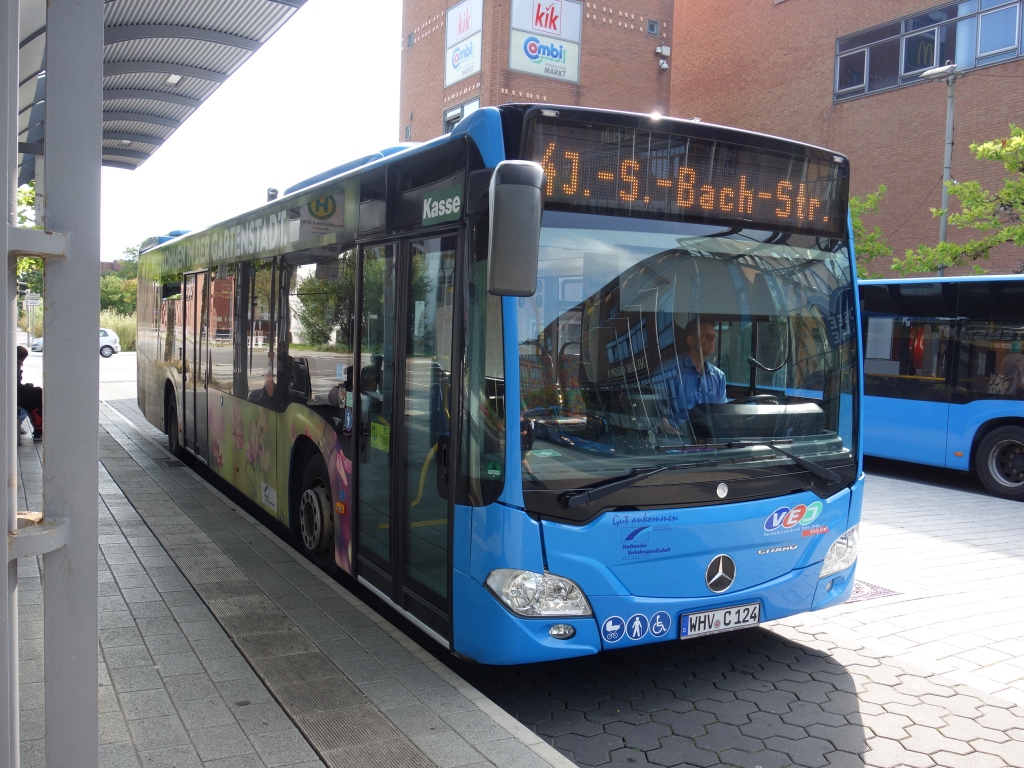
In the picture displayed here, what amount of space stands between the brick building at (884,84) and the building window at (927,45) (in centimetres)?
3

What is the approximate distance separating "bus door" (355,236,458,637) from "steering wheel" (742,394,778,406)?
5.27 feet

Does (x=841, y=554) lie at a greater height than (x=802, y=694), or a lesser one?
greater

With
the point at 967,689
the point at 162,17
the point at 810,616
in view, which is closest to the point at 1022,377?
the point at 810,616

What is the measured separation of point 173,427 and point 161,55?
193 inches

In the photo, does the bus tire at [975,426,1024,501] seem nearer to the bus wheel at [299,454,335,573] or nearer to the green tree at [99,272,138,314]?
the bus wheel at [299,454,335,573]

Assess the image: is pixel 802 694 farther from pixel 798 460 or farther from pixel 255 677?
pixel 255 677

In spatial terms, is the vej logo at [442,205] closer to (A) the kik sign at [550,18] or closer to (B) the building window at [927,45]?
(B) the building window at [927,45]

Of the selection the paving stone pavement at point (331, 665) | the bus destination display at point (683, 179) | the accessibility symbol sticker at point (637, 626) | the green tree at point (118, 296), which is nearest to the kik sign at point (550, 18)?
the paving stone pavement at point (331, 665)

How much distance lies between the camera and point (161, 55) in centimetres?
955

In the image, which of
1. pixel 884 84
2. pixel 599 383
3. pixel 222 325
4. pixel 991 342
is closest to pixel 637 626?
pixel 599 383

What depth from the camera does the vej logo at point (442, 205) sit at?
15.3 feet

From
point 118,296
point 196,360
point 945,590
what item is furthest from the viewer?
point 118,296

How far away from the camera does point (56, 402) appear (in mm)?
1982

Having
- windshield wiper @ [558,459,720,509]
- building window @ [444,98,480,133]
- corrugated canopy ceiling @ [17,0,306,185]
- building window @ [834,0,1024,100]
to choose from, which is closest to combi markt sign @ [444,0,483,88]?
building window @ [444,98,480,133]
